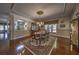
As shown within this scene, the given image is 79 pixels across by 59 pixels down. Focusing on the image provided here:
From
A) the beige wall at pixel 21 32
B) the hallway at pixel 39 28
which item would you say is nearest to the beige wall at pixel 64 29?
the hallway at pixel 39 28

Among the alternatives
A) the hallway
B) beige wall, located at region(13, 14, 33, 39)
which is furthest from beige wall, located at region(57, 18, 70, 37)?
beige wall, located at region(13, 14, 33, 39)

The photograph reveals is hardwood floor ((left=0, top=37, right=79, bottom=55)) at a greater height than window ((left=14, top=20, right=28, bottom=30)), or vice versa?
window ((left=14, top=20, right=28, bottom=30))

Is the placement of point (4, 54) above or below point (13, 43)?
below

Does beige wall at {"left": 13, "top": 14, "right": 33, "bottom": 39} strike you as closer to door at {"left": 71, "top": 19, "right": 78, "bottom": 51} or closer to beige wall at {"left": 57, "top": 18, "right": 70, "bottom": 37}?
beige wall at {"left": 57, "top": 18, "right": 70, "bottom": 37}

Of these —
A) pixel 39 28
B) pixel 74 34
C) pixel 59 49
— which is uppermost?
pixel 39 28

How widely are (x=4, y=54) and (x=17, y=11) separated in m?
0.84

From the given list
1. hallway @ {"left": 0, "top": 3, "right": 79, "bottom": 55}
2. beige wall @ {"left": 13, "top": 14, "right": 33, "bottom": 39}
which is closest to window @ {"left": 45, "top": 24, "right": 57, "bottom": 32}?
hallway @ {"left": 0, "top": 3, "right": 79, "bottom": 55}

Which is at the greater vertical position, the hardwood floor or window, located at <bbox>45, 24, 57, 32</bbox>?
window, located at <bbox>45, 24, 57, 32</bbox>

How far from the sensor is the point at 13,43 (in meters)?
2.20

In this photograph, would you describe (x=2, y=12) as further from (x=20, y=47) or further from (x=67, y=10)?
(x=67, y=10)

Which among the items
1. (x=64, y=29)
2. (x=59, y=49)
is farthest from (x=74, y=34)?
(x=59, y=49)

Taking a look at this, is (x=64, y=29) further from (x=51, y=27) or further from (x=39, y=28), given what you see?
(x=39, y=28)

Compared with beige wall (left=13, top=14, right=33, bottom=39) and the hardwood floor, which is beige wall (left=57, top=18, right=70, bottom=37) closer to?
the hardwood floor

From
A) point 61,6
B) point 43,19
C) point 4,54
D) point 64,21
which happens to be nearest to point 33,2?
point 43,19
